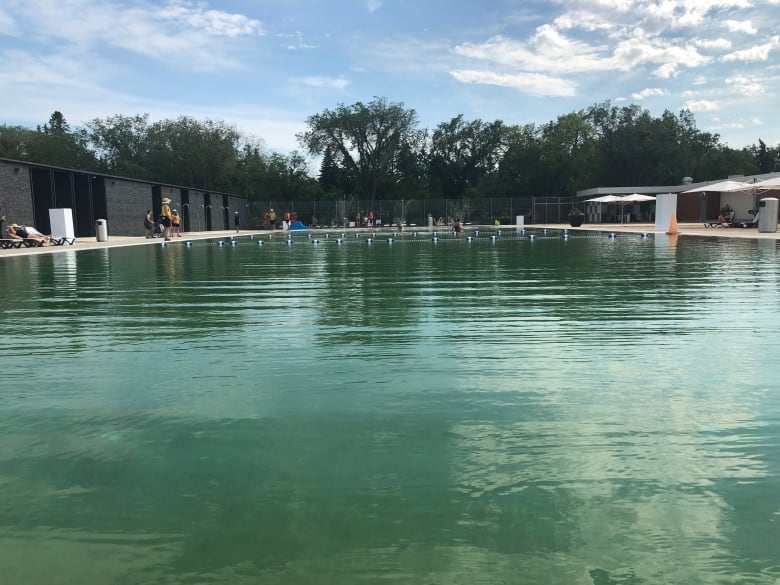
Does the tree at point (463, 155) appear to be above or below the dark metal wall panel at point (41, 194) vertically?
above

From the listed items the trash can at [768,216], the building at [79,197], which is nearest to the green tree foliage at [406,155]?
the building at [79,197]

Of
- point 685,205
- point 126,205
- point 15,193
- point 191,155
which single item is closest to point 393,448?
point 15,193

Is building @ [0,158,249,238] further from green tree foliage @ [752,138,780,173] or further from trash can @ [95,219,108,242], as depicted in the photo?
green tree foliage @ [752,138,780,173]

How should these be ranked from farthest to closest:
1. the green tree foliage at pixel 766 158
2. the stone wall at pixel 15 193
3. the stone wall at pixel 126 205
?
the green tree foliage at pixel 766 158, the stone wall at pixel 126 205, the stone wall at pixel 15 193

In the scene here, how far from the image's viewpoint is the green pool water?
2201mm

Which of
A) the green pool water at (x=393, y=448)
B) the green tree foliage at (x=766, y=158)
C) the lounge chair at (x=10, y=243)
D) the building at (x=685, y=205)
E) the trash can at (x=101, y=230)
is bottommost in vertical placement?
the green pool water at (x=393, y=448)

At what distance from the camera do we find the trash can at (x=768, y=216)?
22.9m

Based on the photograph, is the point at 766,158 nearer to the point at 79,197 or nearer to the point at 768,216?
the point at 768,216

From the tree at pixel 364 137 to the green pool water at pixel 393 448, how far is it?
196 ft

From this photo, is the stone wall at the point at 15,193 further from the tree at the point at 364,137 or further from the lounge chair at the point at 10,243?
the tree at the point at 364,137

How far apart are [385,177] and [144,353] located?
6163 cm

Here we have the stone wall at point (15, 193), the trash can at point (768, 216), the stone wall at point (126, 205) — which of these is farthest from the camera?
the stone wall at point (126, 205)

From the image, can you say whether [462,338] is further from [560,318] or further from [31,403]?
[31,403]

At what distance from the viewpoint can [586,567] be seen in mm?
2125
